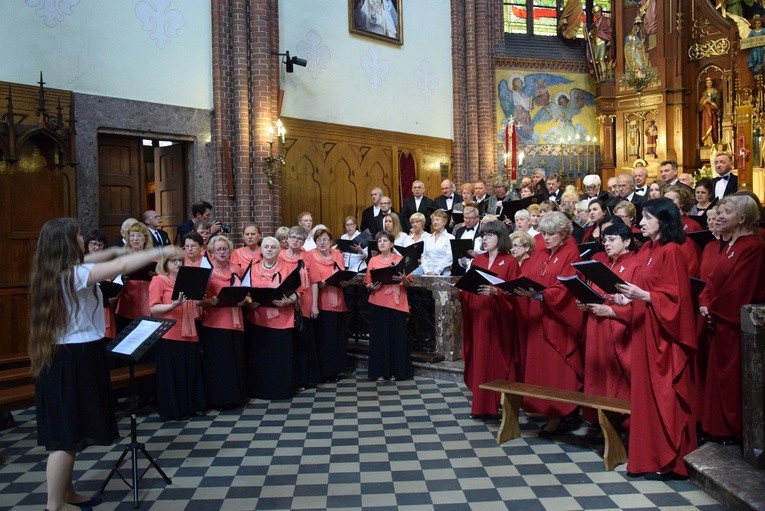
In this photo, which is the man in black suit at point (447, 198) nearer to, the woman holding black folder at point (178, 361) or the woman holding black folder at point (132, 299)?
the woman holding black folder at point (132, 299)

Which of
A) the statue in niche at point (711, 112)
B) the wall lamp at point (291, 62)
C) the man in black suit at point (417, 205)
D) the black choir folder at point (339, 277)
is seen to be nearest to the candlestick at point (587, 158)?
the statue in niche at point (711, 112)

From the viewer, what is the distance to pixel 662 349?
16.1ft

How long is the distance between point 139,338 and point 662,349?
343 centimetres

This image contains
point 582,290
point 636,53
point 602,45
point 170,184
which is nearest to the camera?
point 582,290

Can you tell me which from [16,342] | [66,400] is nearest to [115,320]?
[16,342]

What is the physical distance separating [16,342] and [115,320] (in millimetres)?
2033

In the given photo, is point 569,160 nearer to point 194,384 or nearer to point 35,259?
point 194,384

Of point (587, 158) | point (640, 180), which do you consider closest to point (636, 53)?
point (587, 158)

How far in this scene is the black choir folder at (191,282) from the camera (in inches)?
249

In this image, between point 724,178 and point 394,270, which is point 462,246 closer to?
point 394,270

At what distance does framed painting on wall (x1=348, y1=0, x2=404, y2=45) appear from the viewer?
539 inches

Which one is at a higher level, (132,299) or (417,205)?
(417,205)

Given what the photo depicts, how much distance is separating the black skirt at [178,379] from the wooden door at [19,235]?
8.66 feet

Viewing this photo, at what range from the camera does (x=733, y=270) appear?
17.6ft
